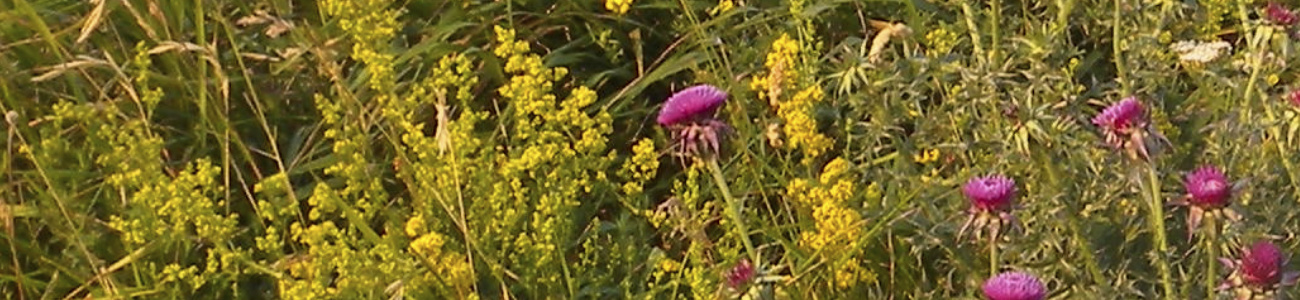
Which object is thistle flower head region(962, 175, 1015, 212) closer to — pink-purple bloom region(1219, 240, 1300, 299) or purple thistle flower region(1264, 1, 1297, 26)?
pink-purple bloom region(1219, 240, 1300, 299)

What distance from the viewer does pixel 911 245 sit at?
93.0 inches

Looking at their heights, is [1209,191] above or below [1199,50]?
above

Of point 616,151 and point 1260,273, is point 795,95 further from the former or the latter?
point 1260,273

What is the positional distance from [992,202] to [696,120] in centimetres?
30

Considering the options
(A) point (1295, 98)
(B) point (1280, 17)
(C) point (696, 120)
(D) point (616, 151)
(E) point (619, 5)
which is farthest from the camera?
(E) point (619, 5)

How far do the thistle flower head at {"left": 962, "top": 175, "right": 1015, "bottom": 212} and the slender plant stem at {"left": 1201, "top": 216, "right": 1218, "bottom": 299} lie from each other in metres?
0.18

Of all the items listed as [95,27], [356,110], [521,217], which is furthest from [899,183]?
[95,27]

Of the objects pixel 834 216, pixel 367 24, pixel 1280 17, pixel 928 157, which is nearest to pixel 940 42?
pixel 928 157

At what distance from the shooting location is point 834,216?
2.20 meters

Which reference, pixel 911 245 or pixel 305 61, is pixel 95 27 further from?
pixel 911 245

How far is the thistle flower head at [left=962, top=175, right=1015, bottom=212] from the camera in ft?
5.91

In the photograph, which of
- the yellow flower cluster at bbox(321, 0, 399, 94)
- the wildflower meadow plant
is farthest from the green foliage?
the wildflower meadow plant

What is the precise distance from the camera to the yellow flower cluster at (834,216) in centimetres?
220

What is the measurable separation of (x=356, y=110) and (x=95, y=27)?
0.38 metres
